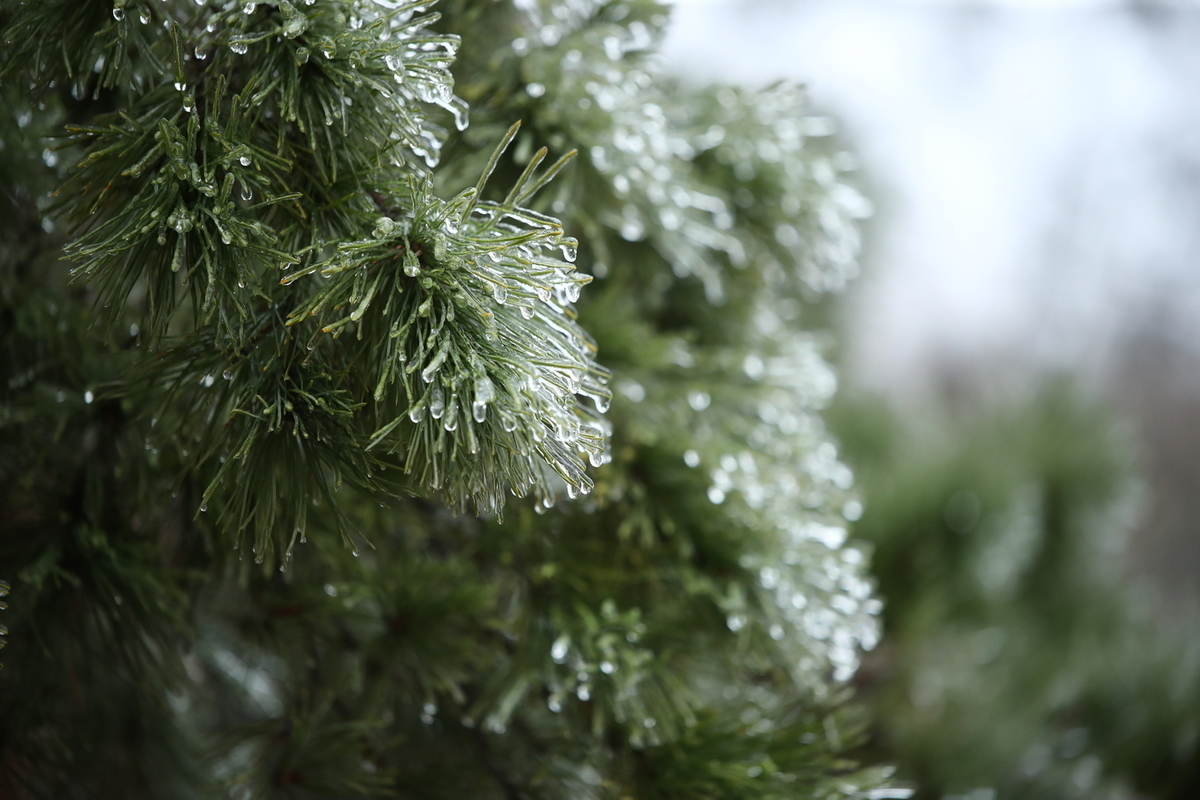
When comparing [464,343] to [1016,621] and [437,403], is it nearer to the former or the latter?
[437,403]

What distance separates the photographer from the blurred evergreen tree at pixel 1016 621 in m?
0.58

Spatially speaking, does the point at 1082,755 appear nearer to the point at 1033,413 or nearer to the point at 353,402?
the point at 1033,413

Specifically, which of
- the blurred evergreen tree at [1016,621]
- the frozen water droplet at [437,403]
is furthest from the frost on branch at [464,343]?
the blurred evergreen tree at [1016,621]

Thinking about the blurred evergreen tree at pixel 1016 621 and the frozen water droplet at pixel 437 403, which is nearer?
the frozen water droplet at pixel 437 403

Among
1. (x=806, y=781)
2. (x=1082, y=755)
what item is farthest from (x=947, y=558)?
(x=806, y=781)

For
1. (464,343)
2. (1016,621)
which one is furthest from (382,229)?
(1016,621)

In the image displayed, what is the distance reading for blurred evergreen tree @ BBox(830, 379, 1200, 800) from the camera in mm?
584

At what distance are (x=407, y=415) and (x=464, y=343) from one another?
0.03 m

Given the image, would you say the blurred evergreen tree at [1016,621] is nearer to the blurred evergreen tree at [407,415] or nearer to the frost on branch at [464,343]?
the blurred evergreen tree at [407,415]

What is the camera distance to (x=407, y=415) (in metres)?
0.21

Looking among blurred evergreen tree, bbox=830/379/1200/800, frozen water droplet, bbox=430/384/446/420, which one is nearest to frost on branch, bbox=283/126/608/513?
frozen water droplet, bbox=430/384/446/420

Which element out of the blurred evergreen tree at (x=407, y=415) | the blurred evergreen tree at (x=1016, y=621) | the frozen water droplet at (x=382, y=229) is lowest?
the blurred evergreen tree at (x=1016, y=621)

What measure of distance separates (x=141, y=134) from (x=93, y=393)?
0.36 feet

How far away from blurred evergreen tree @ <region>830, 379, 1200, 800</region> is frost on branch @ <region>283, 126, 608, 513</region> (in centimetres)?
47
